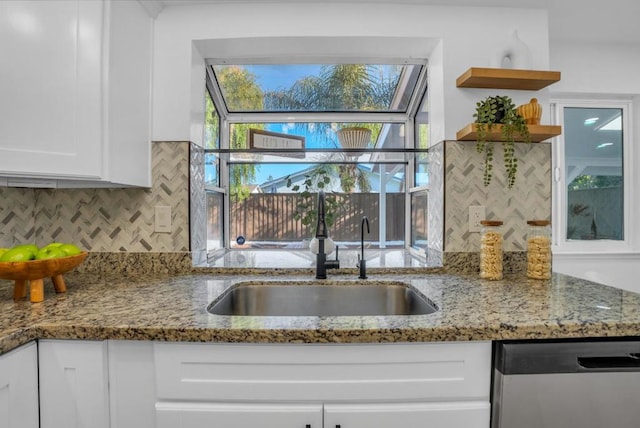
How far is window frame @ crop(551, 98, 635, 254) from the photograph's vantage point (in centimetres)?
215

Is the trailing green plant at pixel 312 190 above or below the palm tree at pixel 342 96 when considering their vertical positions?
below

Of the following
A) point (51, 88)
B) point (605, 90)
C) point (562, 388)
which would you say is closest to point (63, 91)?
point (51, 88)

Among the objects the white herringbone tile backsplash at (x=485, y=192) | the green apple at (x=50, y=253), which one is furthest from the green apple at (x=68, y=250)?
the white herringbone tile backsplash at (x=485, y=192)

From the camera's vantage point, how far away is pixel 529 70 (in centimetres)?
150

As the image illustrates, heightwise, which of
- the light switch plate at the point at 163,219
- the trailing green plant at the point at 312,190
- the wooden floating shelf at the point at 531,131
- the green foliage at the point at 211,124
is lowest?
the light switch plate at the point at 163,219

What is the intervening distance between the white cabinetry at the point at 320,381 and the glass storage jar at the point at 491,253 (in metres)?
0.59

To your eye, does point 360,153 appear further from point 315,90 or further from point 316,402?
point 316,402

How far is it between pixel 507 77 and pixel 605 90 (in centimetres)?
114

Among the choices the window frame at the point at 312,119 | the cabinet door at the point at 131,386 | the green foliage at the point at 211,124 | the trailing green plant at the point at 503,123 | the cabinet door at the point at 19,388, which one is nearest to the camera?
the cabinet door at the point at 19,388

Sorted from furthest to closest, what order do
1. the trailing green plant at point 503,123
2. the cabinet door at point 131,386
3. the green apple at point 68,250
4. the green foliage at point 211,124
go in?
1. the green foliage at point 211,124
2. the trailing green plant at point 503,123
3. the green apple at point 68,250
4. the cabinet door at point 131,386

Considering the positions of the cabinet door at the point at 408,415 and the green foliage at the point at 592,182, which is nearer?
the cabinet door at the point at 408,415

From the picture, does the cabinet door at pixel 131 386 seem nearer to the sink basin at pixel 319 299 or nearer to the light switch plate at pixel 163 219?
the sink basin at pixel 319 299

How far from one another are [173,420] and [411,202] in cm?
162

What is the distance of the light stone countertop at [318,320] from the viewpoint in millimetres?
901
